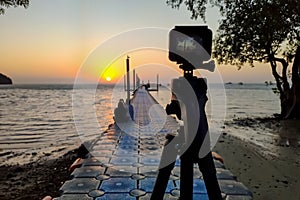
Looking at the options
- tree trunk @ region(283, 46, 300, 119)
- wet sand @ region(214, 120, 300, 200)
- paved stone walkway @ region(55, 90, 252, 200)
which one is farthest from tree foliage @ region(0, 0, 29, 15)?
tree trunk @ region(283, 46, 300, 119)

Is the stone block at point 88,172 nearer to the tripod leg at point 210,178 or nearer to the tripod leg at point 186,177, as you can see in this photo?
the tripod leg at point 186,177

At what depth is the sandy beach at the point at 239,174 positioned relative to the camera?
5145 mm

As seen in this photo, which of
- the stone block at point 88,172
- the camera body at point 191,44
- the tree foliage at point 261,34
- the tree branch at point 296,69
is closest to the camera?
the camera body at point 191,44

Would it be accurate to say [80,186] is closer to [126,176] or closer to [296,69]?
Answer: [126,176]

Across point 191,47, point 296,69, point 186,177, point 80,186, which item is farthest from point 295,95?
point 191,47

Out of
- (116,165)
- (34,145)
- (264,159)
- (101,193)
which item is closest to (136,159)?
(116,165)

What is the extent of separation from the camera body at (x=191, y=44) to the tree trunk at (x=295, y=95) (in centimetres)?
1614

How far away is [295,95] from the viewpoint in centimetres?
1683

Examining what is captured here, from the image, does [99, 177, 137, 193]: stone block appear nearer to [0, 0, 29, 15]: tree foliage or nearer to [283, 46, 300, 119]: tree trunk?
[0, 0, 29, 15]: tree foliage

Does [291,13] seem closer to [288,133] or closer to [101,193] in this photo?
[288,133]

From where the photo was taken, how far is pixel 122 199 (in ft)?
11.5

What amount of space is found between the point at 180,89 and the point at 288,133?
1250 cm

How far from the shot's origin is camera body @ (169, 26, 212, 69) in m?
2.14

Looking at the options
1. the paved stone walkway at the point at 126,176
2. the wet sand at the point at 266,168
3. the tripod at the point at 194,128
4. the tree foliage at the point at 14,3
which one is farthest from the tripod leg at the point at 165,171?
the tree foliage at the point at 14,3
